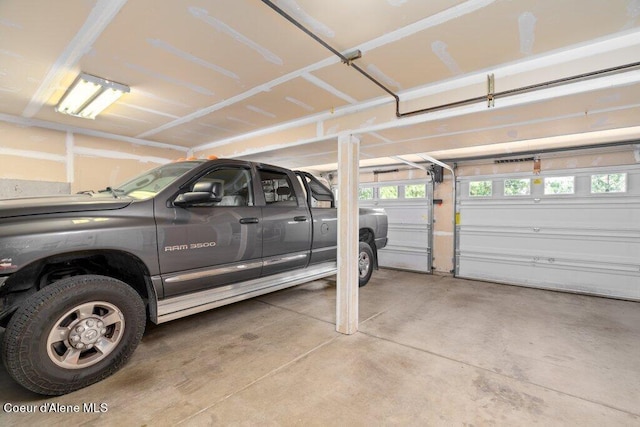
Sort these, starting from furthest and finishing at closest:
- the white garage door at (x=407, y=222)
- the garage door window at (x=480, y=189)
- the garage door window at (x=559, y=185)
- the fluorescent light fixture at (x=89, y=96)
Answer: the white garage door at (x=407, y=222) < the garage door window at (x=480, y=189) < the garage door window at (x=559, y=185) < the fluorescent light fixture at (x=89, y=96)

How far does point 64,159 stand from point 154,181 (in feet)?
8.00

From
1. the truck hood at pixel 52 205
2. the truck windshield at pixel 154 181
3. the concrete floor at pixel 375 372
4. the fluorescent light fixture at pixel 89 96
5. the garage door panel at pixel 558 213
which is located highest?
the fluorescent light fixture at pixel 89 96

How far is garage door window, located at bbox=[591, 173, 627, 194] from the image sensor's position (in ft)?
15.8

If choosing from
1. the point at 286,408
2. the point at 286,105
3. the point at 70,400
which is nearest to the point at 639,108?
the point at 286,105

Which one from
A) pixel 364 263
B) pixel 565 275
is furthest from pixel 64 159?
pixel 565 275

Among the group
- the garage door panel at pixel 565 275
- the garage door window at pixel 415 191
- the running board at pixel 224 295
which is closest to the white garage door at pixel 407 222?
the garage door window at pixel 415 191

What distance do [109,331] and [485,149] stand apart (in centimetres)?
610

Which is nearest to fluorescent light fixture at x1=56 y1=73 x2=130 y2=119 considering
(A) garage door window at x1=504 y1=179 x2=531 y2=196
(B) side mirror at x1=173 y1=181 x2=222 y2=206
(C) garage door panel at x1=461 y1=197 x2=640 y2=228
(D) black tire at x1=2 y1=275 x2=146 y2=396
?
(B) side mirror at x1=173 y1=181 x2=222 y2=206

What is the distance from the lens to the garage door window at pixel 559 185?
206 inches

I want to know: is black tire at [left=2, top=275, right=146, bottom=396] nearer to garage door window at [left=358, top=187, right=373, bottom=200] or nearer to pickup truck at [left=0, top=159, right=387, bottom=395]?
pickup truck at [left=0, top=159, right=387, bottom=395]

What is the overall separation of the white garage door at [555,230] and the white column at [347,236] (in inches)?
159

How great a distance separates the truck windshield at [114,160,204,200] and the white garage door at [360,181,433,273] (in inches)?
202

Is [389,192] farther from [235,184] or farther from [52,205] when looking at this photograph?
[52,205]

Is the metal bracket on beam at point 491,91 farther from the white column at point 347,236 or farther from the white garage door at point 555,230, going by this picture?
the white garage door at point 555,230
